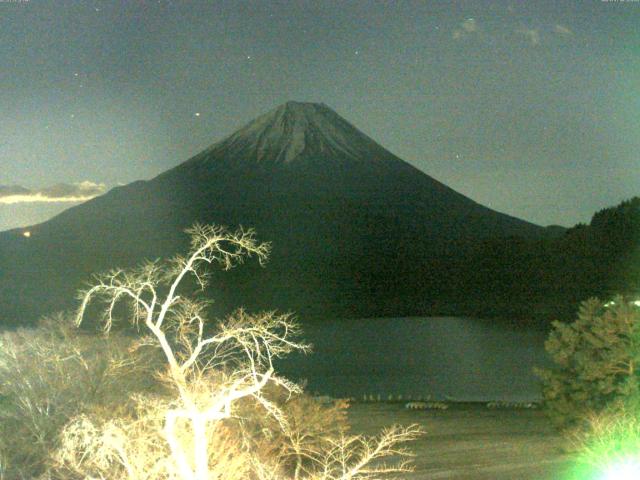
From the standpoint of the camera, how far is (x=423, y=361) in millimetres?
51469

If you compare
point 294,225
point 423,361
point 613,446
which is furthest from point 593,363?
point 294,225

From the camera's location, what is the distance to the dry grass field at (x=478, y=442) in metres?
14.3

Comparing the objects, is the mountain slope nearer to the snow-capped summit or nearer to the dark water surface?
the snow-capped summit

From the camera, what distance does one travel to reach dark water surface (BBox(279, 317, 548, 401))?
37.6 metres

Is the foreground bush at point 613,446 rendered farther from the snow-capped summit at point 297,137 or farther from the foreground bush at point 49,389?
the snow-capped summit at point 297,137

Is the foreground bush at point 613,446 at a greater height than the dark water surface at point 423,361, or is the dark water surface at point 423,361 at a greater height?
the foreground bush at point 613,446

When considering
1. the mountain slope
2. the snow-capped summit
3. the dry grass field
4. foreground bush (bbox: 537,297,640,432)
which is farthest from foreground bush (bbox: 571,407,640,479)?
the snow-capped summit

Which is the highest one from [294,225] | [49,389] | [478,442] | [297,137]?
[297,137]

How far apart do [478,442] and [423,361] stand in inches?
1332

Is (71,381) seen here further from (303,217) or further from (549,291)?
(303,217)

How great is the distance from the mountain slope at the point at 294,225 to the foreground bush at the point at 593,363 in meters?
76.5

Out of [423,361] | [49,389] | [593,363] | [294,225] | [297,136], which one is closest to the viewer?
[49,389]

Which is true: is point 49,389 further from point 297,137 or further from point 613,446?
point 297,137

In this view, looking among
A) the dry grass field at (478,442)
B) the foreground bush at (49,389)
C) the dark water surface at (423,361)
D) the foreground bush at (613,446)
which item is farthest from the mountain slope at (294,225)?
the foreground bush at (613,446)
